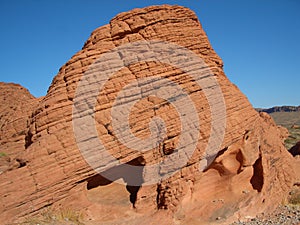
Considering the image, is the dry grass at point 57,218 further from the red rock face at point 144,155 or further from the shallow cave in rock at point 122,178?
the shallow cave in rock at point 122,178

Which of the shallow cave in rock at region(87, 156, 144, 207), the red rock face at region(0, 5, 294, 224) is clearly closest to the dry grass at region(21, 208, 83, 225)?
the red rock face at region(0, 5, 294, 224)

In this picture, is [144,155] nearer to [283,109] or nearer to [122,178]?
[122,178]

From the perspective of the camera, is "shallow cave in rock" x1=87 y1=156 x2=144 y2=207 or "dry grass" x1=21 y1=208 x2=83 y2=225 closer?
"dry grass" x1=21 y1=208 x2=83 y2=225

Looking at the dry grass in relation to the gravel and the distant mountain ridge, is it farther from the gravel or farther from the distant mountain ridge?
the distant mountain ridge

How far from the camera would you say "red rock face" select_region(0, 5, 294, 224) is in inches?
507

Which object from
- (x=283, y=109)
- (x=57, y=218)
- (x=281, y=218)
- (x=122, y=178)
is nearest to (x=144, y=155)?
(x=122, y=178)

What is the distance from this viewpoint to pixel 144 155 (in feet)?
45.6

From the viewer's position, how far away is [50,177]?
41.8 ft

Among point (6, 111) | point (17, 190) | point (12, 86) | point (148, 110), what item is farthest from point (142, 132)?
point (12, 86)

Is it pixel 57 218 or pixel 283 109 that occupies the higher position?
pixel 283 109

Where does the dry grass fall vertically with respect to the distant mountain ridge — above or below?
below

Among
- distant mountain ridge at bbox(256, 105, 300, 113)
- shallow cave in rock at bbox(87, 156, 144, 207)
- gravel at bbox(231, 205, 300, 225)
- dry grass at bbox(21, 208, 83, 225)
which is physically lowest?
gravel at bbox(231, 205, 300, 225)

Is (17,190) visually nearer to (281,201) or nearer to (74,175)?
(74,175)

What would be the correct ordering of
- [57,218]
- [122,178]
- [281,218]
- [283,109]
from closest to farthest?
[57,218]
[122,178]
[281,218]
[283,109]
